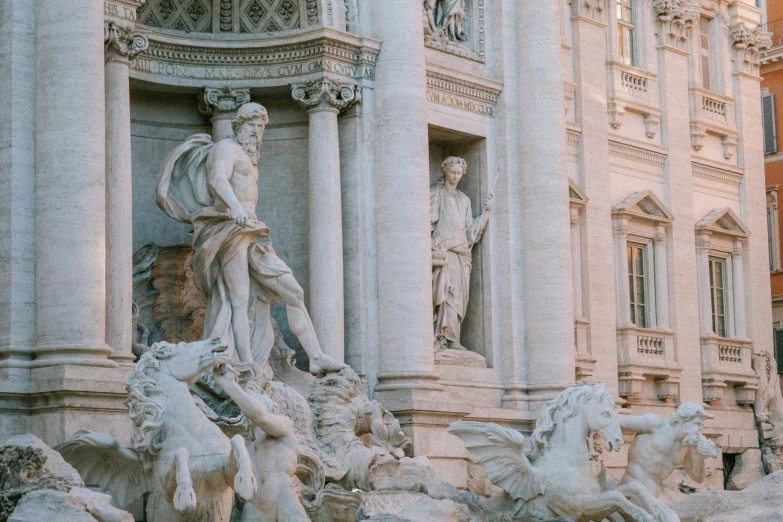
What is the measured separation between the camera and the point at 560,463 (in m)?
18.4

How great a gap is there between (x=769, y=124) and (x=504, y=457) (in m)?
21.2

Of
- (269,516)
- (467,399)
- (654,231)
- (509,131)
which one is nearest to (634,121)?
(654,231)

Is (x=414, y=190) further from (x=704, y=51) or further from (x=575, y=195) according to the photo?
(x=704, y=51)

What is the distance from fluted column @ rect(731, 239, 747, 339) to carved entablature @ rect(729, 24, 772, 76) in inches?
138

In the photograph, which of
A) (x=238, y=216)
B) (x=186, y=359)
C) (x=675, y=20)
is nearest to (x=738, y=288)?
(x=675, y=20)

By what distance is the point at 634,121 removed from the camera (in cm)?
2981

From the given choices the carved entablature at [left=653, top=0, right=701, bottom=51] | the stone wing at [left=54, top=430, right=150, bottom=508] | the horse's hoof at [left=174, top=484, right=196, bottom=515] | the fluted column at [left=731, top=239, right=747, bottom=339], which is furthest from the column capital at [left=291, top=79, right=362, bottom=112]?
the fluted column at [left=731, top=239, right=747, bottom=339]

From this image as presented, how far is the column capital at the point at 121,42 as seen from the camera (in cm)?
1914

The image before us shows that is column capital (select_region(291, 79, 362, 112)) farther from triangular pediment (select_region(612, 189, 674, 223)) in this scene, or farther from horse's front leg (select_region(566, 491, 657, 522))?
triangular pediment (select_region(612, 189, 674, 223))

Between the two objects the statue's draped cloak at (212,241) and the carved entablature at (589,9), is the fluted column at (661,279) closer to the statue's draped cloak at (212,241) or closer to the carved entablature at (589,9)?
the carved entablature at (589,9)

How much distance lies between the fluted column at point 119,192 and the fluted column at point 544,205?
6668mm

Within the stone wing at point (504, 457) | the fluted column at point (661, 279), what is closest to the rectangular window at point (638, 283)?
the fluted column at point (661, 279)

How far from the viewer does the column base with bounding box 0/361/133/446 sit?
17359 mm

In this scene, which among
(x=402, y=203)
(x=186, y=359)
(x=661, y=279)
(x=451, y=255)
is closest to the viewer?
(x=186, y=359)
